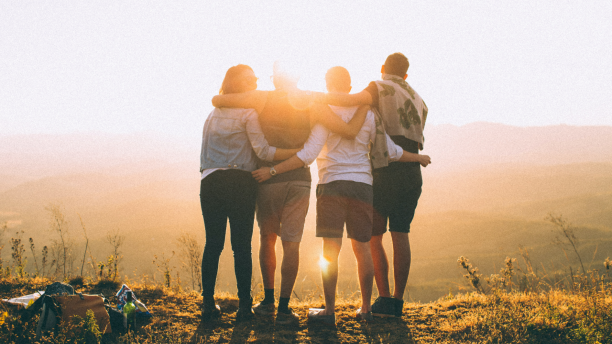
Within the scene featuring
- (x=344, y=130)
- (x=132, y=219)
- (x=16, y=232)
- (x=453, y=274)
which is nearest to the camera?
(x=344, y=130)

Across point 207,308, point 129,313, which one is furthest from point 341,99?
point 129,313

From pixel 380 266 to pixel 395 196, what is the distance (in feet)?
2.36

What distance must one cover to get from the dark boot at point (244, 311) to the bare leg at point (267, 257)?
0.89 ft

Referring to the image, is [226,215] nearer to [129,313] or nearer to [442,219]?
[129,313]

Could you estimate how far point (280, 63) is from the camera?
3.28 metres

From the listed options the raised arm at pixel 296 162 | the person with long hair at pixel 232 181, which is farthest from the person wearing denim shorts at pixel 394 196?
the person with long hair at pixel 232 181

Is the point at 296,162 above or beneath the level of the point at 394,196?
above

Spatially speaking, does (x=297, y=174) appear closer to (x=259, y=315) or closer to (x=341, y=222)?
(x=341, y=222)

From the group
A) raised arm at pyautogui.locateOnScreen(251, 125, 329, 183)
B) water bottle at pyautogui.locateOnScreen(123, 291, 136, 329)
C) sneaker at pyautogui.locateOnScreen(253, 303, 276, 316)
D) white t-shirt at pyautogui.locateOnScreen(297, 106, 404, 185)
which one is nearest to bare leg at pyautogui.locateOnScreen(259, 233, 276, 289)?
sneaker at pyautogui.locateOnScreen(253, 303, 276, 316)

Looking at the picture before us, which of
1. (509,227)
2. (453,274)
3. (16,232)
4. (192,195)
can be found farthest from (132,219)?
(16,232)

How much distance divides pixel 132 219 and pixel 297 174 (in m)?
84.6

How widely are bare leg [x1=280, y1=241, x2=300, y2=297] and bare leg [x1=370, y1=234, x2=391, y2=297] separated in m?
0.81

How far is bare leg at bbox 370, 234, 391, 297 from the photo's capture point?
11.5 feet

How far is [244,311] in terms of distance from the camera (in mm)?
3252
